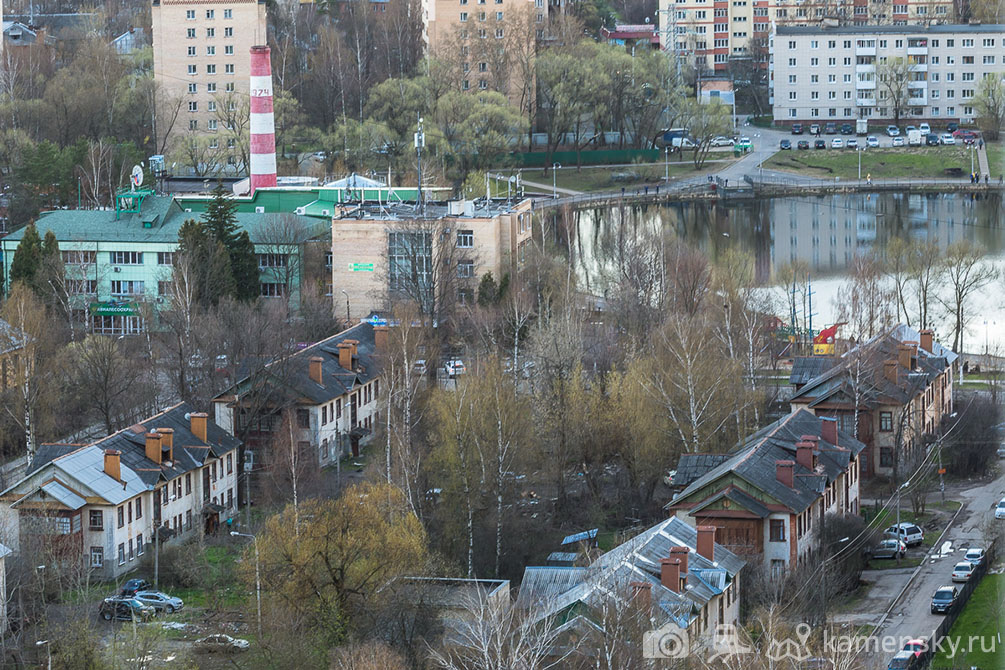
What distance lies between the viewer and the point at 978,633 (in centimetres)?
2389

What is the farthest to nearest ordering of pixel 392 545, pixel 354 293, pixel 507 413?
1. pixel 354 293
2. pixel 507 413
3. pixel 392 545

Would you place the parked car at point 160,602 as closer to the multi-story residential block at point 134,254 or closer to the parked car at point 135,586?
the parked car at point 135,586

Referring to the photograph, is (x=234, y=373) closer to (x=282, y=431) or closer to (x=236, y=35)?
(x=282, y=431)

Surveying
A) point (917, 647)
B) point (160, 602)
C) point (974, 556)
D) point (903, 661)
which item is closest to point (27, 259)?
point (160, 602)

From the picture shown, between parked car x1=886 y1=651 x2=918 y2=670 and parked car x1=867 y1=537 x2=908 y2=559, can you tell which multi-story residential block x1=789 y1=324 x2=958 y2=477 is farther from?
parked car x1=886 y1=651 x2=918 y2=670

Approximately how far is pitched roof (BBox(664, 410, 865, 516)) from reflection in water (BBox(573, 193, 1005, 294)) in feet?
72.2

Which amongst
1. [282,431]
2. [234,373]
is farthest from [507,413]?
[234,373]


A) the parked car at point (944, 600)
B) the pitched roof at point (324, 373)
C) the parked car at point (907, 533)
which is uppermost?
the pitched roof at point (324, 373)

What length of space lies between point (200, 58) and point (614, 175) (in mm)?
15486

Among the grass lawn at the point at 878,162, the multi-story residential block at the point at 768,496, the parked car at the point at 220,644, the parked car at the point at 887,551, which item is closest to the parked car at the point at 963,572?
the parked car at the point at 887,551

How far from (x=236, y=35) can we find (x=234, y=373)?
35374 mm

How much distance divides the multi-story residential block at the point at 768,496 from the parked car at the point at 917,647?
284cm

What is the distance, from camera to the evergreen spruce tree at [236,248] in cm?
4166

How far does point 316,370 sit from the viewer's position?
109 feet
